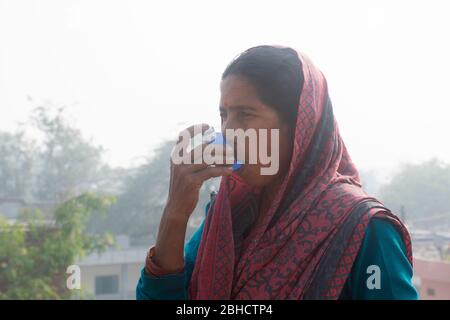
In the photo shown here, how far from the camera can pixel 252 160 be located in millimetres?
1209

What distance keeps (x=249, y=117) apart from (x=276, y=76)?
11 cm

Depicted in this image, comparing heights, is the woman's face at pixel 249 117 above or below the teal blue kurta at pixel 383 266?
above

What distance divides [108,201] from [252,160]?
6460mm

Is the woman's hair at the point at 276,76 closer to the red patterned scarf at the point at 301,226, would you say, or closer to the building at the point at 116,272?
the red patterned scarf at the point at 301,226

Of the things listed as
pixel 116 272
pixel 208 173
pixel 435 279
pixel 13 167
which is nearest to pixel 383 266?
pixel 208 173

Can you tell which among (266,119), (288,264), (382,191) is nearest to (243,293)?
(288,264)

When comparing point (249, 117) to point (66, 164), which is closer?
point (249, 117)

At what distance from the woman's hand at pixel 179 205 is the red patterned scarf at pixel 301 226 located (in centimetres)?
9

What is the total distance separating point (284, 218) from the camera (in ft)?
3.79

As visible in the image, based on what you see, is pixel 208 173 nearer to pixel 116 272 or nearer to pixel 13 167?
pixel 116 272

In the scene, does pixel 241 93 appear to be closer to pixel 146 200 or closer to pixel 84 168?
pixel 146 200

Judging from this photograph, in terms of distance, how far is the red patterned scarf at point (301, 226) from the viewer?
41.8 inches

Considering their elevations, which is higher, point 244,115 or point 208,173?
point 244,115

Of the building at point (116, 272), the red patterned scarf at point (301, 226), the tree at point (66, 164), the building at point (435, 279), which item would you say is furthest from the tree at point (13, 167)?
the red patterned scarf at point (301, 226)
